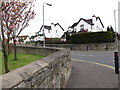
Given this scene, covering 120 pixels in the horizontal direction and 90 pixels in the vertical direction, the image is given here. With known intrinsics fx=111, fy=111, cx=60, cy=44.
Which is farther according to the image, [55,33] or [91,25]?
[55,33]

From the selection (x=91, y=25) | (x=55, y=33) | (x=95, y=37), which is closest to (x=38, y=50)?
(x=95, y=37)

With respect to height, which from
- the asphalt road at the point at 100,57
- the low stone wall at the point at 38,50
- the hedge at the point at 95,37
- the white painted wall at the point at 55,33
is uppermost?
the white painted wall at the point at 55,33

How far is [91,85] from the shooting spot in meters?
4.91

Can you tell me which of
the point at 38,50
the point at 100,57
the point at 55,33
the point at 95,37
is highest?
the point at 55,33

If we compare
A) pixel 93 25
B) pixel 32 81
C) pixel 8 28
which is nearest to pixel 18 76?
pixel 32 81

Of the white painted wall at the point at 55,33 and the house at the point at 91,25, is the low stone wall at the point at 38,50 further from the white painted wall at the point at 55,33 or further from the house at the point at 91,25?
the white painted wall at the point at 55,33

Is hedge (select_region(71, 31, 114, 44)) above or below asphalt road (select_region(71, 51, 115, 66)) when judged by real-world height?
above

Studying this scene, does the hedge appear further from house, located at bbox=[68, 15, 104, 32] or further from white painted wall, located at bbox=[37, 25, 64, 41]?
white painted wall, located at bbox=[37, 25, 64, 41]

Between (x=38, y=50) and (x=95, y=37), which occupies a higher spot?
(x=95, y=37)

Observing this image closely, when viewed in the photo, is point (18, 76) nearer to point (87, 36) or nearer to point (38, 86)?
point (38, 86)

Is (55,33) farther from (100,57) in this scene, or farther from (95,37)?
(100,57)

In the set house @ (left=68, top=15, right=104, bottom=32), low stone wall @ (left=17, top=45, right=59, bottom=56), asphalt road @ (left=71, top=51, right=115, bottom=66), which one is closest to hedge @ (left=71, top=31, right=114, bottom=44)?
asphalt road @ (left=71, top=51, right=115, bottom=66)

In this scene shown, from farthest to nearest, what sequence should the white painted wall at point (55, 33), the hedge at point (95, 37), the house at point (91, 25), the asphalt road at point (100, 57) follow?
the white painted wall at point (55, 33) < the house at point (91, 25) < the hedge at point (95, 37) < the asphalt road at point (100, 57)

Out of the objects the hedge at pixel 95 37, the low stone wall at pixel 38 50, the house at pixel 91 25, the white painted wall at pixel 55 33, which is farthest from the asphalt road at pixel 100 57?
the white painted wall at pixel 55 33
